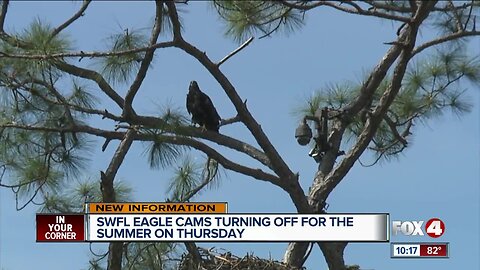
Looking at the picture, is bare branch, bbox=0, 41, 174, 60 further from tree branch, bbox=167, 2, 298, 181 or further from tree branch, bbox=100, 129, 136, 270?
tree branch, bbox=100, 129, 136, 270

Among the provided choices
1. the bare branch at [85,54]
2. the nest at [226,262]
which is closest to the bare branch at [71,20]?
the bare branch at [85,54]

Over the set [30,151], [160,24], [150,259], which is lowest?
[150,259]

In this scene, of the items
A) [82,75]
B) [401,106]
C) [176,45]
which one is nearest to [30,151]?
[82,75]

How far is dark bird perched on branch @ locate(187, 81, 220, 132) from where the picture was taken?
4730 mm

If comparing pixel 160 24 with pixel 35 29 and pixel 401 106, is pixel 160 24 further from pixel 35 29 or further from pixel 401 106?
pixel 401 106

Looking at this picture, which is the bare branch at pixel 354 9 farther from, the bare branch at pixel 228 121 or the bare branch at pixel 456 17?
the bare branch at pixel 228 121

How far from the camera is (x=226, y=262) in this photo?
4.41m

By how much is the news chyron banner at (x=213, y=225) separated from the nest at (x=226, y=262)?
7 cm

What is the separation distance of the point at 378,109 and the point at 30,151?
1.55 m

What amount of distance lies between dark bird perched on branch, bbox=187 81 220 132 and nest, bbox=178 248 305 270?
0.57 metres

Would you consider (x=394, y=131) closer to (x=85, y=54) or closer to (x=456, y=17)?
(x=456, y=17)

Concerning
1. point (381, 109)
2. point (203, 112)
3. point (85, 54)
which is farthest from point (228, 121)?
point (85, 54)

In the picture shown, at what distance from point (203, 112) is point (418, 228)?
3.49ft

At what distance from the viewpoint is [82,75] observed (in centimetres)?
447
